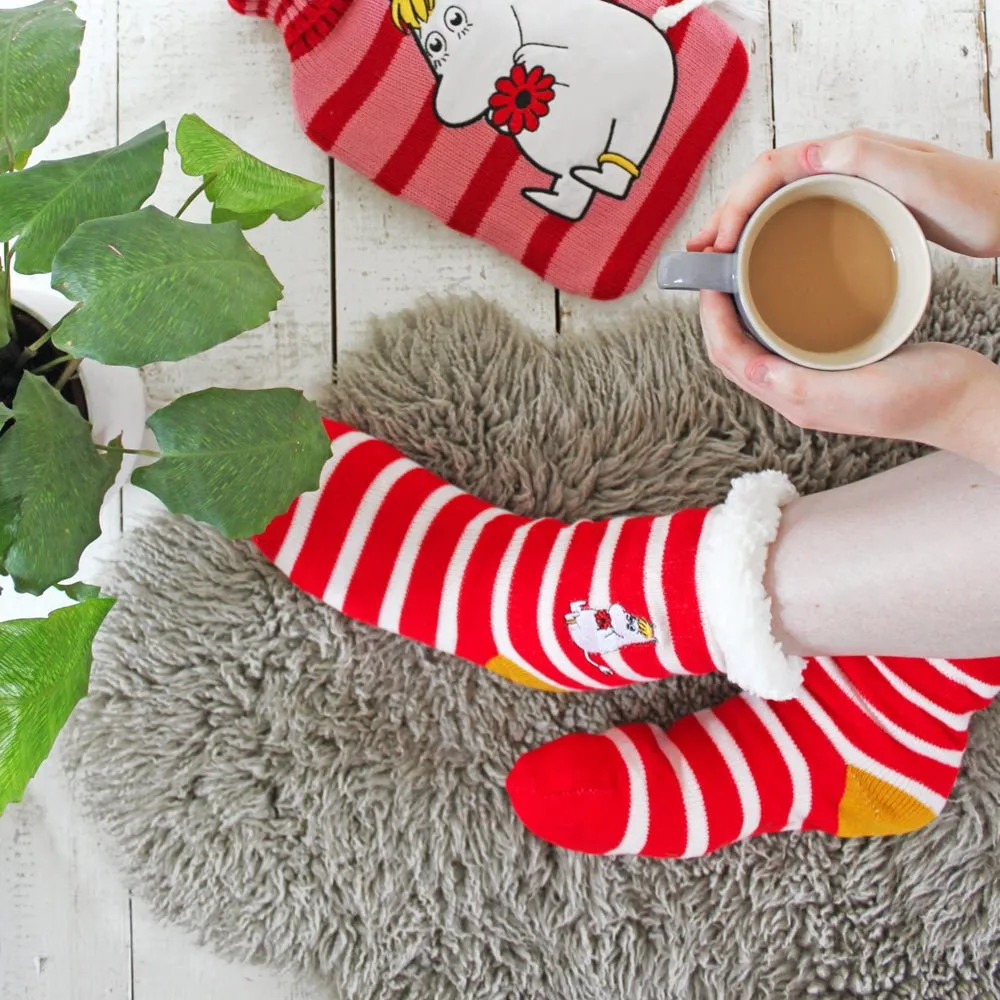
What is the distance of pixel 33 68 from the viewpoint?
0.47 meters

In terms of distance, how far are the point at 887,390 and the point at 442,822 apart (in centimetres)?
47

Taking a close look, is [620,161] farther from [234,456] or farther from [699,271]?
[234,456]

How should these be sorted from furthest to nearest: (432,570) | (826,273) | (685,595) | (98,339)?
(432,570) < (685,595) < (826,273) < (98,339)

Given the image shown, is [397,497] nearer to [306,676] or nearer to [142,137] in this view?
[306,676]

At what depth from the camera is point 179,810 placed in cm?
76

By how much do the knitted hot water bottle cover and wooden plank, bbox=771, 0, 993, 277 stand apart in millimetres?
57

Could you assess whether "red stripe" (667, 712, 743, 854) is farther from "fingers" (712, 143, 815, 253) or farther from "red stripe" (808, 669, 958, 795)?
"fingers" (712, 143, 815, 253)

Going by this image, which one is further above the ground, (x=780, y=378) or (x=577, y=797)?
(x=780, y=378)

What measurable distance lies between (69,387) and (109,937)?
0.46 metres

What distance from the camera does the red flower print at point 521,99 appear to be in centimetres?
78

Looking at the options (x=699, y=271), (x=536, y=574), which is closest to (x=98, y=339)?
(x=699, y=271)

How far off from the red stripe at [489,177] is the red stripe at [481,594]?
0.26 meters

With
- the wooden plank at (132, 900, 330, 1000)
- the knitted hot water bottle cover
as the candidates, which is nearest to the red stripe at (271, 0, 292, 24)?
the knitted hot water bottle cover

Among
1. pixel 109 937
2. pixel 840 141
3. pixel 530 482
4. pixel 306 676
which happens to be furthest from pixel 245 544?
pixel 840 141
